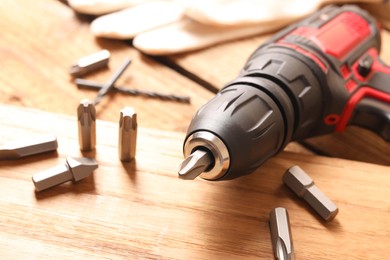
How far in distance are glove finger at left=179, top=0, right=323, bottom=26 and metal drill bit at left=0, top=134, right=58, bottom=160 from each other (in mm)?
345

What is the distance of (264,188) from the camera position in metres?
0.59

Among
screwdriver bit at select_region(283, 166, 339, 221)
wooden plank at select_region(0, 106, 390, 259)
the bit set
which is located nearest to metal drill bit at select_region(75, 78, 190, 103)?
the bit set

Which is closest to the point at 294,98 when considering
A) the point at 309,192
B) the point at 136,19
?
the point at 309,192

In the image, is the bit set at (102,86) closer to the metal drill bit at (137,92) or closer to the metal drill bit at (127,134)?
the metal drill bit at (137,92)

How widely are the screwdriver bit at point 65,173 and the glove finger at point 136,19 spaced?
30cm

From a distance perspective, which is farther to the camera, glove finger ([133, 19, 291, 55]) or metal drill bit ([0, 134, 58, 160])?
glove finger ([133, 19, 291, 55])

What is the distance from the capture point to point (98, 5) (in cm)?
84

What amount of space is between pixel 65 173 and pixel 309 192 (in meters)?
0.27

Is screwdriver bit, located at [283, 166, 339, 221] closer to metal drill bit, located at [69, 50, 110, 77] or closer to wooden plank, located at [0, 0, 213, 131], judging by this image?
wooden plank, located at [0, 0, 213, 131]

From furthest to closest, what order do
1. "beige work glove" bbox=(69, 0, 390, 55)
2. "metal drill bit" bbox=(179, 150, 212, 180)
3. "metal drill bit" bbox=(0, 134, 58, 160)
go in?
"beige work glove" bbox=(69, 0, 390, 55), "metal drill bit" bbox=(0, 134, 58, 160), "metal drill bit" bbox=(179, 150, 212, 180)

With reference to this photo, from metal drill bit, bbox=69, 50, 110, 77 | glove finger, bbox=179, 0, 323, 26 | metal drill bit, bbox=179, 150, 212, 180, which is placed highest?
metal drill bit, bbox=179, 150, 212, 180

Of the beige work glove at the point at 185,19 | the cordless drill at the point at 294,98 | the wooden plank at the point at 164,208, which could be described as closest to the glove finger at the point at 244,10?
the beige work glove at the point at 185,19

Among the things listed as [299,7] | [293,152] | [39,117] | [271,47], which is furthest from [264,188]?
[299,7]

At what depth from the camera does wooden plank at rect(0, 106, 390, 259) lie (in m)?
0.51
